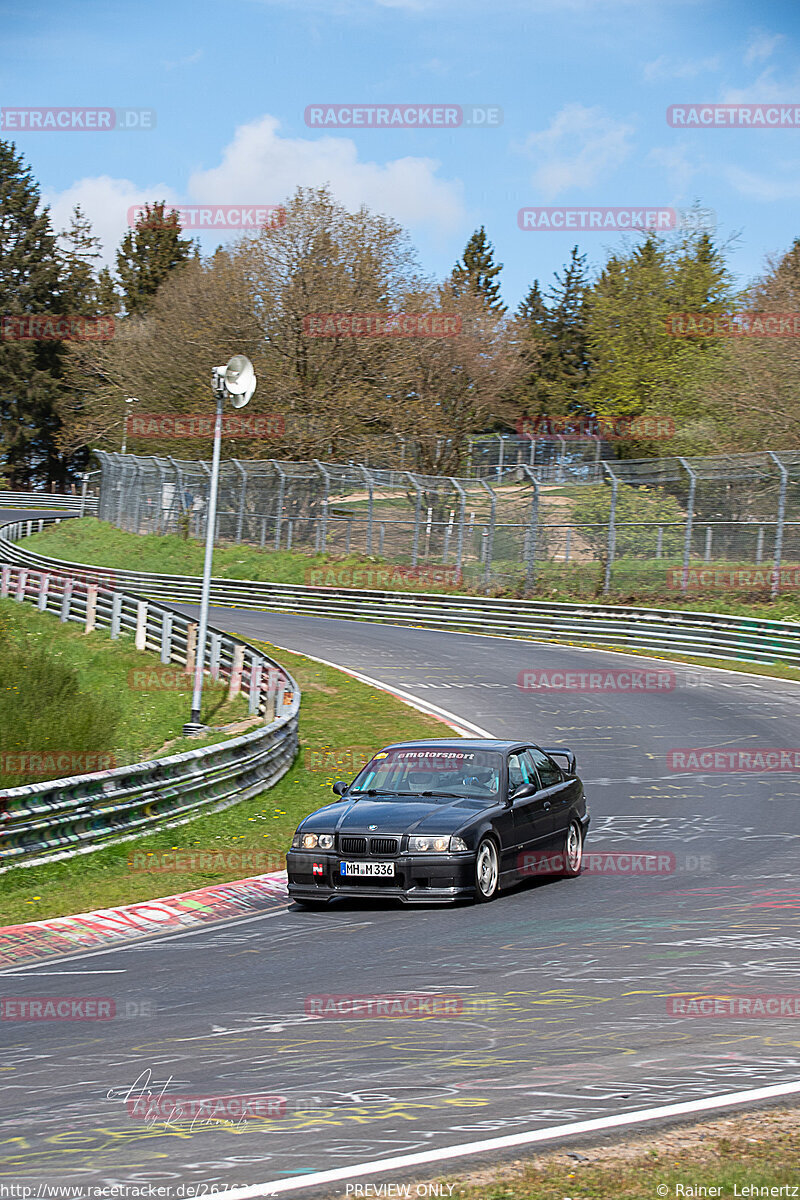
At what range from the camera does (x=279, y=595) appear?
42812 millimetres

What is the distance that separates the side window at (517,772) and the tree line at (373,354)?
32.3 meters

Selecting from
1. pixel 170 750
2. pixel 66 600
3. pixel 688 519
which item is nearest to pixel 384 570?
pixel 688 519

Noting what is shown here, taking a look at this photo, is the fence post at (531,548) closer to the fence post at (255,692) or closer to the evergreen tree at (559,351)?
the fence post at (255,692)

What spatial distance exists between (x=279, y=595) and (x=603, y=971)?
35000 millimetres

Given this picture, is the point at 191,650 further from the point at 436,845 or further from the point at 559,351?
the point at 559,351


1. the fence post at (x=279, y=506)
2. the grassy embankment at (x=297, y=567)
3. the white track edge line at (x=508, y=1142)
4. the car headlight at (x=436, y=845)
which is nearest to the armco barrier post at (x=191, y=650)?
the grassy embankment at (x=297, y=567)

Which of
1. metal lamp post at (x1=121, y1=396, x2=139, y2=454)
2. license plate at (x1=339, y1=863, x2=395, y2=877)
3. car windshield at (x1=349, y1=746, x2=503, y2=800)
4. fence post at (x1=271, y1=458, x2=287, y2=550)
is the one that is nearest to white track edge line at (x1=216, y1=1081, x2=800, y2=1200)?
license plate at (x1=339, y1=863, x2=395, y2=877)

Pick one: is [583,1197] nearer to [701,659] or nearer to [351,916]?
[351,916]

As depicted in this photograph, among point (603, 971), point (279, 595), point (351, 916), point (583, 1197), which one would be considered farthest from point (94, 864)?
point (279, 595)

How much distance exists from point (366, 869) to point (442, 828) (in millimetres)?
706

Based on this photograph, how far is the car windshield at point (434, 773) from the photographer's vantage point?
11.5m

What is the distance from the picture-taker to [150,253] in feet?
346

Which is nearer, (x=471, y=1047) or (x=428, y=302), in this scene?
(x=471, y=1047)

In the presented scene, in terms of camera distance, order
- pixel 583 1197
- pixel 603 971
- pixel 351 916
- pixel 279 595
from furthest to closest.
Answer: pixel 279 595 < pixel 351 916 < pixel 603 971 < pixel 583 1197
